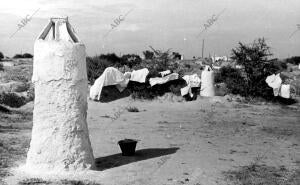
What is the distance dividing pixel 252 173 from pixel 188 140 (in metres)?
3.35

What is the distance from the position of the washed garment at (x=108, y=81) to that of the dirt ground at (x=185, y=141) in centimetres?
56

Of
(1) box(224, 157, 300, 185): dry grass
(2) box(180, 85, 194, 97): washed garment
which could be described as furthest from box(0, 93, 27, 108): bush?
(1) box(224, 157, 300, 185): dry grass

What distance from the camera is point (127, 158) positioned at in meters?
9.59

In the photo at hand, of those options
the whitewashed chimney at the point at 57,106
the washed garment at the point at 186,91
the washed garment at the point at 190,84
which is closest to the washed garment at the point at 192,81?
the washed garment at the point at 190,84

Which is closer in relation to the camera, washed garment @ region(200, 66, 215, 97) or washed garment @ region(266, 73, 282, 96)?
washed garment @ region(200, 66, 215, 97)

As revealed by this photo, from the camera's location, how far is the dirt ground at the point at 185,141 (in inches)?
336

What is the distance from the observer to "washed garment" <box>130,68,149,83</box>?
20862 millimetres

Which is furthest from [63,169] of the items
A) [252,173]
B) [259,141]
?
[259,141]

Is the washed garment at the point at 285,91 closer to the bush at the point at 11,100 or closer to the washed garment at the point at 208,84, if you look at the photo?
the washed garment at the point at 208,84

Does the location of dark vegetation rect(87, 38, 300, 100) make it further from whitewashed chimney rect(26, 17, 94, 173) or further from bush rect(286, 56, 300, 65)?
bush rect(286, 56, 300, 65)

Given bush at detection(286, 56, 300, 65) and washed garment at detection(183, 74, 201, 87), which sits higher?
bush at detection(286, 56, 300, 65)

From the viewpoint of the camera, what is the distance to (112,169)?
864cm

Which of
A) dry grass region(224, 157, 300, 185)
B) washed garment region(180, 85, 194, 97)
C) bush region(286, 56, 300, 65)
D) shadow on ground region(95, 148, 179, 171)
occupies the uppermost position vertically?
bush region(286, 56, 300, 65)

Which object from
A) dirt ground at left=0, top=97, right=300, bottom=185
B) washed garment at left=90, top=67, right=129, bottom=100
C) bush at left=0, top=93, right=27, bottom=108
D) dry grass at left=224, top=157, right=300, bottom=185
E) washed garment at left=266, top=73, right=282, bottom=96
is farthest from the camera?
washed garment at left=266, top=73, right=282, bottom=96
